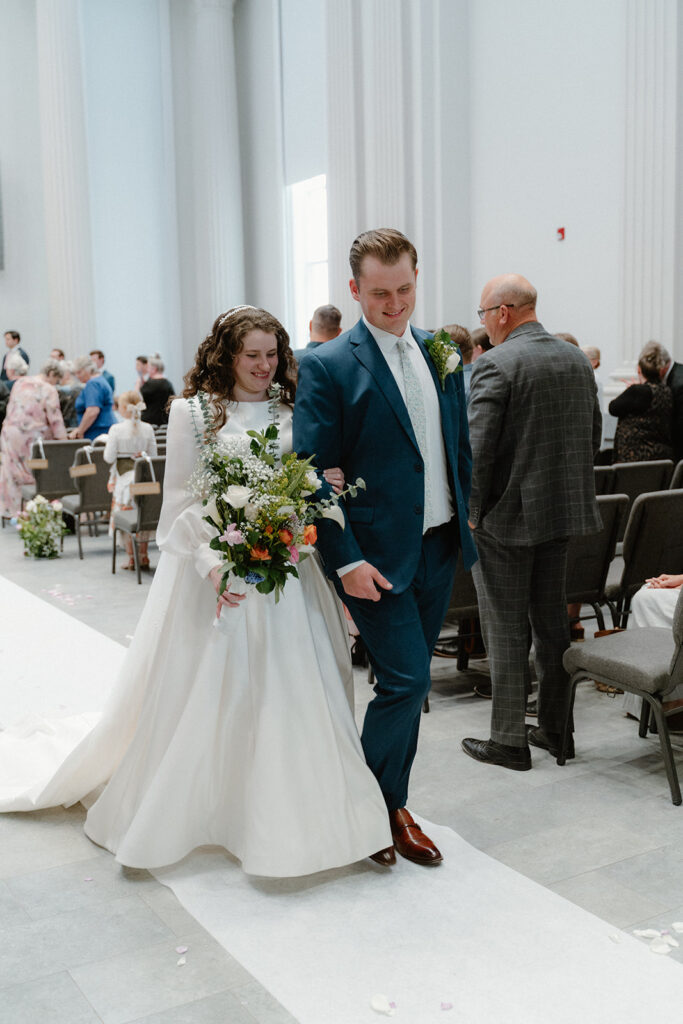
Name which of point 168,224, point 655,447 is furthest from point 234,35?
point 655,447

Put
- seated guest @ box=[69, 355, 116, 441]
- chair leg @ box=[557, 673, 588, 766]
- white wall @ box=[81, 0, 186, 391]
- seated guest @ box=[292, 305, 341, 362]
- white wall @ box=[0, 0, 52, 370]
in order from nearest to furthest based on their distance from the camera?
chair leg @ box=[557, 673, 588, 766] → seated guest @ box=[292, 305, 341, 362] → seated guest @ box=[69, 355, 116, 441] → white wall @ box=[0, 0, 52, 370] → white wall @ box=[81, 0, 186, 391]

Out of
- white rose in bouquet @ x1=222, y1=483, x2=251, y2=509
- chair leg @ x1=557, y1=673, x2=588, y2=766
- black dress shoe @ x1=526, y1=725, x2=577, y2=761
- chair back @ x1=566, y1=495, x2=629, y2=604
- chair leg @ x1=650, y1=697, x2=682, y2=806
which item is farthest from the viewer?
chair back @ x1=566, y1=495, x2=629, y2=604

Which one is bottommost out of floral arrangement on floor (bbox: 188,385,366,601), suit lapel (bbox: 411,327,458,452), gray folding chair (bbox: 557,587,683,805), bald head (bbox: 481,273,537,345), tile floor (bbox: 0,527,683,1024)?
tile floor (bbox: 0,527,683,1024)

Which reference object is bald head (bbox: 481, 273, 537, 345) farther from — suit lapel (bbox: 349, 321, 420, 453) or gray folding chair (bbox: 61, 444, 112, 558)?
gray folding chair (bbox: 61, 444, 112, 558)

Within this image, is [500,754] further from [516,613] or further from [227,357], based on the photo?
[227,357]

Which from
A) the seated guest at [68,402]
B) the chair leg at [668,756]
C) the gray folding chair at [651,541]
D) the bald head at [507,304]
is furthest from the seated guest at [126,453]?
the chair leg at [668,756]

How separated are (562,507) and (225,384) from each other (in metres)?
1.41

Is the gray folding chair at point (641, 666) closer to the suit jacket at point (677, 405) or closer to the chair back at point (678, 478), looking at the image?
the chair back at point (678, 478)

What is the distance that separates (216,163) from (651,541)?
12.9 metres

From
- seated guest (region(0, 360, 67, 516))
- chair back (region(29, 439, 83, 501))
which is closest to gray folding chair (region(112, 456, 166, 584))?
chair back (region(29, 439, 83, 501))

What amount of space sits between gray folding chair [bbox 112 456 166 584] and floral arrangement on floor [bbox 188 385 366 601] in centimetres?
471

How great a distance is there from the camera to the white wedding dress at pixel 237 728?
3.04 meters

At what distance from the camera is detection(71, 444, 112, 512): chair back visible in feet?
29.4

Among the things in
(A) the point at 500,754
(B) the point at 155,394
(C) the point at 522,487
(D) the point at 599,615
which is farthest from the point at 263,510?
(B) the point at 155,394
